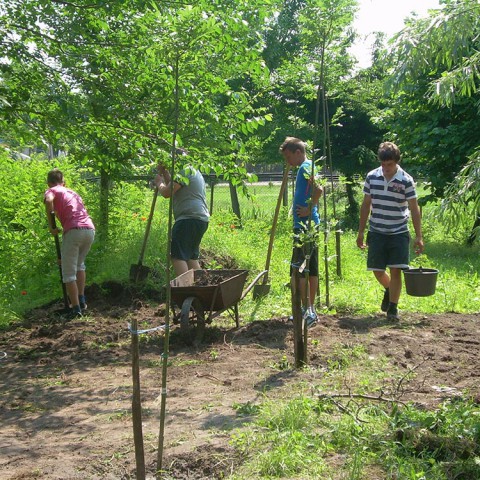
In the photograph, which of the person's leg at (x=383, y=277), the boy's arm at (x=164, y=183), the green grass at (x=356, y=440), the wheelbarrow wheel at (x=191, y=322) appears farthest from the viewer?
the boy's arm at (x=164, y=183)

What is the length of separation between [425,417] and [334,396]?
2.48 ft

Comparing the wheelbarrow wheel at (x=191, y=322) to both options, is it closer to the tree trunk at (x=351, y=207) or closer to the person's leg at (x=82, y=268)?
the person's leg at (x=82, y=268)

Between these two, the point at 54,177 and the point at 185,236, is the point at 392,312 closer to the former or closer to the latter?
the point at 185,236

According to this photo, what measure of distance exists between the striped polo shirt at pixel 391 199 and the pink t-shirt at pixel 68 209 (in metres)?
3.39

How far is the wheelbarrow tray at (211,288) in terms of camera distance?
21.2 feet

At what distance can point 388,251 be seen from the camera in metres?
7.15

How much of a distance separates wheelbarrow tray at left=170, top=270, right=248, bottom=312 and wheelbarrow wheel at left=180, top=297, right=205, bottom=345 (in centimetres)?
7

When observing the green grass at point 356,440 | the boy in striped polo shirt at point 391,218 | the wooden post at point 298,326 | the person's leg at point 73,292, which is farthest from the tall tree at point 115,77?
the green grass at point 356,440

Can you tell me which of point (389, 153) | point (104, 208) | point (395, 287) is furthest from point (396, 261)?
point (104, 208)

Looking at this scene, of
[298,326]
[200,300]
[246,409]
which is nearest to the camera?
[246,409]

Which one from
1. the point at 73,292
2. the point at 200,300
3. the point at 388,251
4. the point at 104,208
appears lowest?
the point at 73,292

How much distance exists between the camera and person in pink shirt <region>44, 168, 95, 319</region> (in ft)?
26.5

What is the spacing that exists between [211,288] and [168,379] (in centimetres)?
131

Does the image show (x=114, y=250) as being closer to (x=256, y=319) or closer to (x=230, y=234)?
(x=230, y=234)
